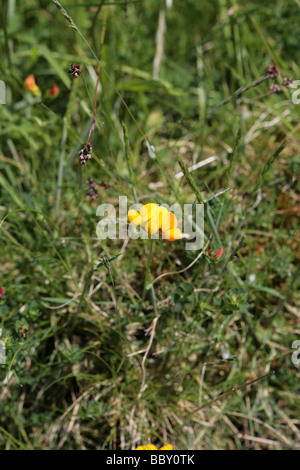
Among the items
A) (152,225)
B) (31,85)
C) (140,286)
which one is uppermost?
(31,85)

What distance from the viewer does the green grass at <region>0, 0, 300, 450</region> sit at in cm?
181

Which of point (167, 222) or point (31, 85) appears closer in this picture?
point (167, 222)

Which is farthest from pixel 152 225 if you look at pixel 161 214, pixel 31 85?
pixel 31 85

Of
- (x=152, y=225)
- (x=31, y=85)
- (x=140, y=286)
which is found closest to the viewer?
(x=152, y=225)

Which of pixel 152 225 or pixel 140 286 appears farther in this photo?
pixel 140 286

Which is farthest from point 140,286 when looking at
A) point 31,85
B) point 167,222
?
point 31,85

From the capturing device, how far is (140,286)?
2021 mm

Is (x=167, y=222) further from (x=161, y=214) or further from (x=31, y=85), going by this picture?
(x=31, y=85)

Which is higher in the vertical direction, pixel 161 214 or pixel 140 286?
pixel 161 214

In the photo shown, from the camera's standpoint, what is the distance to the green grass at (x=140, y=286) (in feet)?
5.94

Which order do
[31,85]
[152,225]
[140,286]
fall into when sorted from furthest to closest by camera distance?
[31,85] → [140,286] → [152,225]

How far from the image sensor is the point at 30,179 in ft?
7.21

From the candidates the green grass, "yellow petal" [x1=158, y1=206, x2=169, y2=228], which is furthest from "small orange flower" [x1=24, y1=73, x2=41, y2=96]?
"yellow petal" [x1=158, y1=206, x2=169, y2=228]
